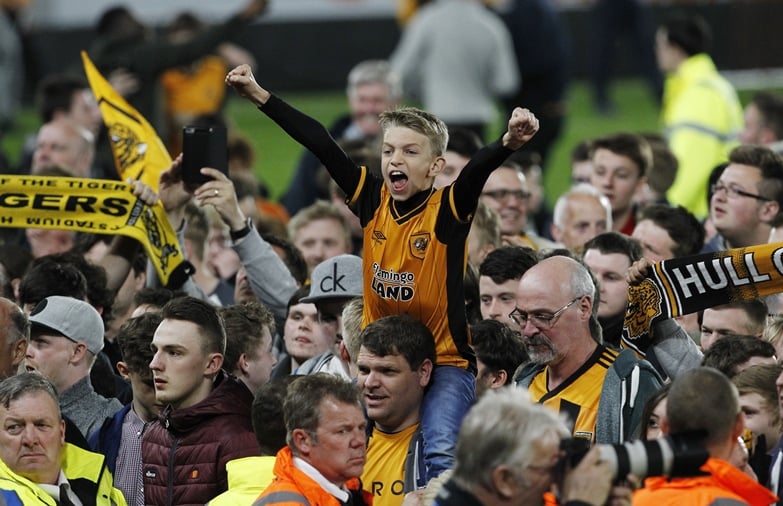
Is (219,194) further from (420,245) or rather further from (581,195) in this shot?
(581,195)

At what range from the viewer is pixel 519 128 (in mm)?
6508

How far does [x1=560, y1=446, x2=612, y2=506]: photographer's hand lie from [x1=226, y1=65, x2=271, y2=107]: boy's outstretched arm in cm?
282

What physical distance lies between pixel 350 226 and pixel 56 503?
15.3 ft

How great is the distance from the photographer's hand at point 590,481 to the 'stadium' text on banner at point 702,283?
2.50m

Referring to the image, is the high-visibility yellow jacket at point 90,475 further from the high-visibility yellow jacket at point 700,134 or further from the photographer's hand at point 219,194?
the high-visibility yellow jacket at point 700,134

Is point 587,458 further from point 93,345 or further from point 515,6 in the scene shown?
point 515,6

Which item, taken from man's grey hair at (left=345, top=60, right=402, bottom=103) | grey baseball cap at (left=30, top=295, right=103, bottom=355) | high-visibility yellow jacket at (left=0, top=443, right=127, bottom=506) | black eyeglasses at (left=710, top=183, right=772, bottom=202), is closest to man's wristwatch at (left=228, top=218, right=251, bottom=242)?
grey baseball cap at (left=30, top=295, right=103, bottom=355)

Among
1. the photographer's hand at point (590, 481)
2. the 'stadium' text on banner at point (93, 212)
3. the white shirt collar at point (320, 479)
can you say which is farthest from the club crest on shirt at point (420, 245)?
the 'stadium' text on banner at point (93, 212)

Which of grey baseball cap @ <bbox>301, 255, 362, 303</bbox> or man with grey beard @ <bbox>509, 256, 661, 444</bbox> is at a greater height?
grey baseball cap @ <bbox>301, 255, 362, 303</bbox>

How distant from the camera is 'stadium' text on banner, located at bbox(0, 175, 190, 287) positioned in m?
8.93

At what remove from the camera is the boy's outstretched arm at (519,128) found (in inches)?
256

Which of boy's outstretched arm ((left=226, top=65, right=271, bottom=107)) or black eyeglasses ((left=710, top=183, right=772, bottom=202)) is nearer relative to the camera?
boy's outstretched arm ((left=226, top=65, right=271, bottom=107))

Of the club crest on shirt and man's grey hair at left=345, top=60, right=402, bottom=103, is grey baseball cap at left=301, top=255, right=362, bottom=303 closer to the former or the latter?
the club crest on shirt

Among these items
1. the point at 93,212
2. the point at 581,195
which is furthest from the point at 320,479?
the point at 581,195
